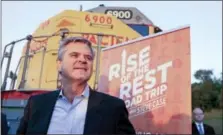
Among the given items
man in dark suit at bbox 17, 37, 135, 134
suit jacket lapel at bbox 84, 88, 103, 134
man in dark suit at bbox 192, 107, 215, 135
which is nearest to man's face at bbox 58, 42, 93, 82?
man in dark suit at bbox 17, 37, 135, 134

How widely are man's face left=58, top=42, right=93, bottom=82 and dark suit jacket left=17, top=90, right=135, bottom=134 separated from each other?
0.16 meters

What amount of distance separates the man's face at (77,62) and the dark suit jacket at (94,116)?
160 millimetres

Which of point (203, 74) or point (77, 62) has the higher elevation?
point (203, 74)

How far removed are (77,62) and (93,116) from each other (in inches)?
13.6

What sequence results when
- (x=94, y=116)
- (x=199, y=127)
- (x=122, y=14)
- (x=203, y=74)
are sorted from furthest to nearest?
(x=203, y=74) < (x=122, y=14) < (x=199, y=127) < (x=94, y=116)

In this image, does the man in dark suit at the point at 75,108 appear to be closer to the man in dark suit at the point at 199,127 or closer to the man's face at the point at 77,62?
the man's face at the point at 77,62

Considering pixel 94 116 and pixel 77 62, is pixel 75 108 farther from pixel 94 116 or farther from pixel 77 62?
pixel 77 62

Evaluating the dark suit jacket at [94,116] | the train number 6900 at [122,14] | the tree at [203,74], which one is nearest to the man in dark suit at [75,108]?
the dark suit jacket at [94,116]

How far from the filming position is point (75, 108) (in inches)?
81.6

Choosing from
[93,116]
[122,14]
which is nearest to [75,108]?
[93,116]

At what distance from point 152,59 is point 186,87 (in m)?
0.58

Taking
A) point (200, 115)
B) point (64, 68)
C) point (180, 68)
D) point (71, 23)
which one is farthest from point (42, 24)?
point (64, 68)

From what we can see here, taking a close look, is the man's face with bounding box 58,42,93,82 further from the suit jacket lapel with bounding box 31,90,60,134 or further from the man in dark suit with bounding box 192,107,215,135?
the man in dark suit with bounding box 192,107,215,135

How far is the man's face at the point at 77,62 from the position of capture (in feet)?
6.81
